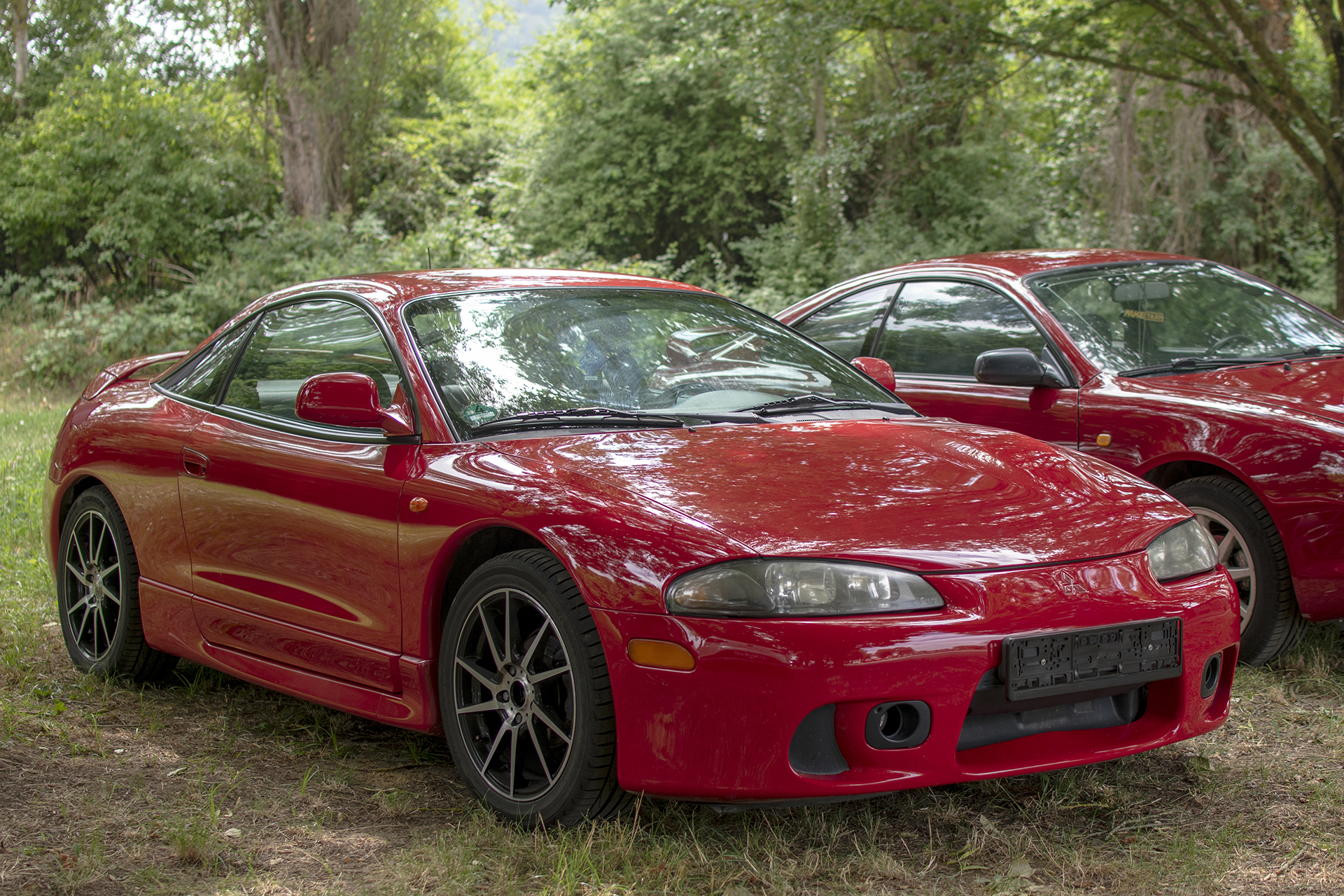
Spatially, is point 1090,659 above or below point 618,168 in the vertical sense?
below

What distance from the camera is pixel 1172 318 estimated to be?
534 cm

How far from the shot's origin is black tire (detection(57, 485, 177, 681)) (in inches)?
176

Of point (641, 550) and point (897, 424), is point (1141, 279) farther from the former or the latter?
point (641, 550)


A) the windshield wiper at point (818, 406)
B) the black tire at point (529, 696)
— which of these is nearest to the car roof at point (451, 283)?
the windshield wiper at point (818, 406)

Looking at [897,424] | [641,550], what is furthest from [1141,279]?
[641,550]

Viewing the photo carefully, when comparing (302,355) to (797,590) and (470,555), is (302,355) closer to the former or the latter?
(470,555)

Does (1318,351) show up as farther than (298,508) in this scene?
Yes

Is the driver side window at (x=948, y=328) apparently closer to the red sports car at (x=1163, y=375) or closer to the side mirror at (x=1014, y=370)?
the red sports car at (x=1163, y=375)

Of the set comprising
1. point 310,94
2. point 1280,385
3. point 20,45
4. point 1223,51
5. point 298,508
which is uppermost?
point 20,45

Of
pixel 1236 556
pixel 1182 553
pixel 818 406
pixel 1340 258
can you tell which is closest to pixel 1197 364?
pixel 1236 556

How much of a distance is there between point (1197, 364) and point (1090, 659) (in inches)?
103

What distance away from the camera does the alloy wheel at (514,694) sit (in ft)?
9.89

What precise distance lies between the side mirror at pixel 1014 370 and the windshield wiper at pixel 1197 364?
10.4 inches

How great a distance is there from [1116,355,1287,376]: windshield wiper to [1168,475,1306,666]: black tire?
1.97 feet
